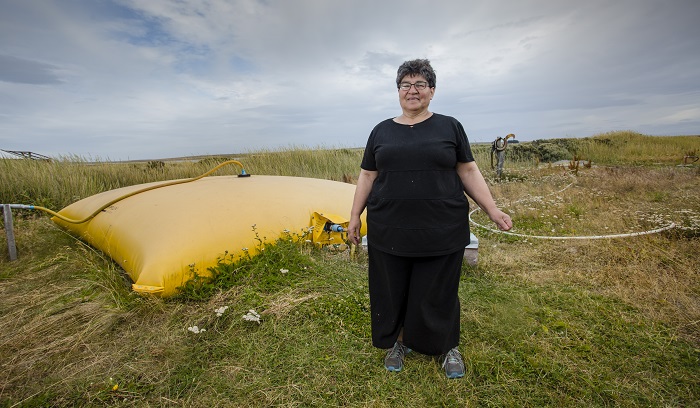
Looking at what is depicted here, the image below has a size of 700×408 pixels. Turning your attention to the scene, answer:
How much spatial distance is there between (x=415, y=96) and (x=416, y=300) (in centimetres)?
100

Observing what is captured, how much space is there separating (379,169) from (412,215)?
281 mm

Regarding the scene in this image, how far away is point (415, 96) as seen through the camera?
1703 mm

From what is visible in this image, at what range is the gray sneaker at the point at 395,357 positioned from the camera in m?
1.92

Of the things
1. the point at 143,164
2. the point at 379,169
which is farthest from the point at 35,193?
the point at 379,169

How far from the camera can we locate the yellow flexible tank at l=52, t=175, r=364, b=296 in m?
2.56

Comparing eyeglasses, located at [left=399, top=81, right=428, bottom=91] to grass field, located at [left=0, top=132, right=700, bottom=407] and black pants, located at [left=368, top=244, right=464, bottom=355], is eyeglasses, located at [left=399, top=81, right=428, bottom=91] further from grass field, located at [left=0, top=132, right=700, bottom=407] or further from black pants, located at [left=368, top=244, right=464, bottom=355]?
grass field, located at [left=0, top=132, right=700, bottom=407]

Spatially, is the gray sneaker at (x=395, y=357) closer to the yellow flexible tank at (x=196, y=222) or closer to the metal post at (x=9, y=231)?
the yellow flexible tank at (x=196, y=222)

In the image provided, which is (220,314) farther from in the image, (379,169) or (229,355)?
(379,169)

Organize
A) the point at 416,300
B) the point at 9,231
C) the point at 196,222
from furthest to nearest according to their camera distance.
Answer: the point at 9,231, the point at 196,222, the point at 416,300

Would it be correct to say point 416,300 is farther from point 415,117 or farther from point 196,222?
point 196,222

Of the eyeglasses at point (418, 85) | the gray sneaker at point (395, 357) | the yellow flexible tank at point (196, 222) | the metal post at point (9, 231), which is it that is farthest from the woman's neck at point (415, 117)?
the metal post at point (9, 231)

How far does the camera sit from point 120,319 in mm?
2420

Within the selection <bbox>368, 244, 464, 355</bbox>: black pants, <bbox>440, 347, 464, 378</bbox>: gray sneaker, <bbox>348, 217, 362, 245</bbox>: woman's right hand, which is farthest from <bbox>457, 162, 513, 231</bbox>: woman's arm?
<bbox>440, 347, 464, 378</bbox>: gray sneaker

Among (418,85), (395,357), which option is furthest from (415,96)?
(395,357)
